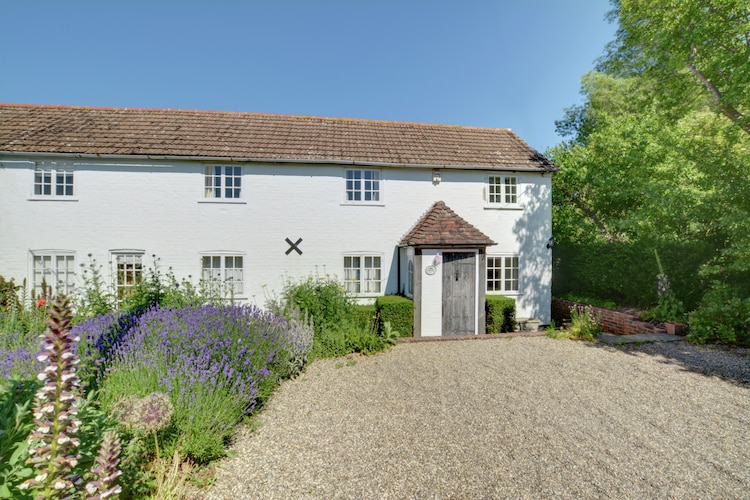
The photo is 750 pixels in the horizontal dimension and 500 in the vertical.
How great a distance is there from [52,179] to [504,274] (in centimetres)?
1598

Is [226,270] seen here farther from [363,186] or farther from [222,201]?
[363,186]

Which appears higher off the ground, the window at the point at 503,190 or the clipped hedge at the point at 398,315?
the window at the point at 503,190

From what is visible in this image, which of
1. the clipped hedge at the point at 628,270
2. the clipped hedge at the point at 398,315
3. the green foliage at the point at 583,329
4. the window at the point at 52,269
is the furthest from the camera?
the window at the point at 52,269

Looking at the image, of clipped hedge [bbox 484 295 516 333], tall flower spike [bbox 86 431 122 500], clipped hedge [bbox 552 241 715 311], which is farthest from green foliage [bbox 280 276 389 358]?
clipped hedge [bbox 552 241 715 311]

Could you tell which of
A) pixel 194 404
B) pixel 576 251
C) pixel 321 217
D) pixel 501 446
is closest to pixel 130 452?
pixel 194 404

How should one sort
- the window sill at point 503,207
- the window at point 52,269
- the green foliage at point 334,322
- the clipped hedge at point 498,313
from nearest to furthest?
the green foliage at point 334,322, the window at point 52,269, the clipped hedge at point 498,313, the window sill at point 503,207

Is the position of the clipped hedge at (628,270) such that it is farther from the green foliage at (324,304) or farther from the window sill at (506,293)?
the green foliage at (324,304)

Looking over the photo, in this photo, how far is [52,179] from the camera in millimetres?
11109

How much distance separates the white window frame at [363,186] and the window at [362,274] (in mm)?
2063

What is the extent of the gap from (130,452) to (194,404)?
0.95 metres

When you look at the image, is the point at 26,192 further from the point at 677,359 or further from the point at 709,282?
the point at 709,282

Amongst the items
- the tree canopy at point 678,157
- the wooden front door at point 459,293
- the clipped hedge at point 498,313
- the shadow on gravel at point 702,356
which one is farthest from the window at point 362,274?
the tree canopy at point 678,157

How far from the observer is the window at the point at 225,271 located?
11.6 metres

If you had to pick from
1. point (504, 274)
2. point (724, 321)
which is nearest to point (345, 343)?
point (504, 274)
